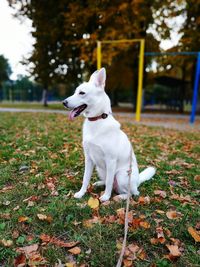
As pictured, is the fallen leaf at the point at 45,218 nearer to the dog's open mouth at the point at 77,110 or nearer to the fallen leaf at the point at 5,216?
the fallen leaf at the point at 5,216

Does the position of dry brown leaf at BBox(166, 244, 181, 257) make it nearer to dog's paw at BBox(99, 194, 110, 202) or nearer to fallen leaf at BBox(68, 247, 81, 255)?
fallen leaf at BBox(68, 247, 81, 255)

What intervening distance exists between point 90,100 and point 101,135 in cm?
42

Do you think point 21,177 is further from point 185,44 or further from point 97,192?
point 185,44

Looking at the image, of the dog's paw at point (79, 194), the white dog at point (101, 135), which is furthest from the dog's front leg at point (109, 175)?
the dog's paw at point (79, 194)

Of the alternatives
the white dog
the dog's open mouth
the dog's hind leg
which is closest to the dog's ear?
the white dog

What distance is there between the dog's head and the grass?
3.63 ft

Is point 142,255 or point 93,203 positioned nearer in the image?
point 142,255

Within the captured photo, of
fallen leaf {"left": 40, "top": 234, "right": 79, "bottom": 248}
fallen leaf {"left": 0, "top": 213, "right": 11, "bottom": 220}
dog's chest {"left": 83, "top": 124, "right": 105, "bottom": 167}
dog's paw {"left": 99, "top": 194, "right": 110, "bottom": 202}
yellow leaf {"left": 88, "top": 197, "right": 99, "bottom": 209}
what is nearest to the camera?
fallen leaf {"left": 40, "top": 234, "right": 79, "bottom": 248}

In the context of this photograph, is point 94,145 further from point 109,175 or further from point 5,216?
point 5,216

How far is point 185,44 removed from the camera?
1744cm

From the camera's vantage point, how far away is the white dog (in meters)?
3.21

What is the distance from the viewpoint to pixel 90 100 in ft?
10.5

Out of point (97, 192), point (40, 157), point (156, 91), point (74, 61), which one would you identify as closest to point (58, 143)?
point (40, 157)

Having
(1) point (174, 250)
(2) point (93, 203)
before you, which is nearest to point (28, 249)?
(2) point (93, 203)
